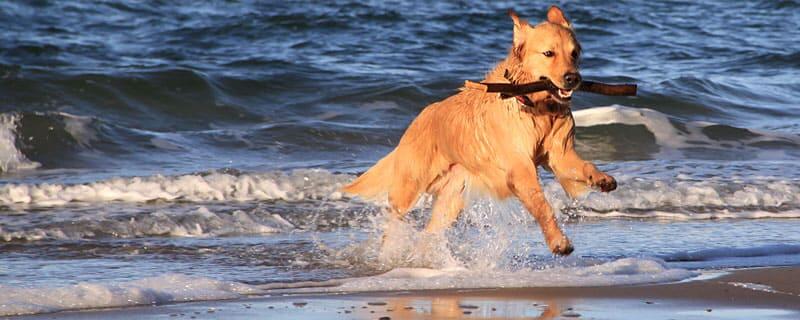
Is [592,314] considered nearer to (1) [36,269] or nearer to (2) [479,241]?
(2) [479,241]

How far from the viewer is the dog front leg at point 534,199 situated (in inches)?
234

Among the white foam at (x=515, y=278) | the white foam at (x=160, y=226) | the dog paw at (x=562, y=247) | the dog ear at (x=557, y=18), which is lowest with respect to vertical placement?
the white foam at (x=160, y=226)

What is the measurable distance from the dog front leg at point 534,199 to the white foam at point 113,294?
4.35 ft

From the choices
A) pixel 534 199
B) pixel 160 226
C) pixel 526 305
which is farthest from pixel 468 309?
pixel 160 226

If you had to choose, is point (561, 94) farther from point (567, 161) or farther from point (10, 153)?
point (10, 153)

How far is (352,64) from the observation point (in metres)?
15.5

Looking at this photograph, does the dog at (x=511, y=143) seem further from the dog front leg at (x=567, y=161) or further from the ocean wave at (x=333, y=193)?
the ocean wave at (x=333, y=193)

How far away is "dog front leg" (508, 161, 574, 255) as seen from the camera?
5.94 metres

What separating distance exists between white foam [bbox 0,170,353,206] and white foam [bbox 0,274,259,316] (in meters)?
3.23

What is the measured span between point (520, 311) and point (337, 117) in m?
7.90

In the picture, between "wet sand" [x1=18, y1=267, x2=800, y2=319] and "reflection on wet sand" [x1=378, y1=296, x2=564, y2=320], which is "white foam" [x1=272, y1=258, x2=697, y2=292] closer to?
"wet sand" [x1=18, y1=267, x2=800, y2=319]

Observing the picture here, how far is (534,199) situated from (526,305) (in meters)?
0.86

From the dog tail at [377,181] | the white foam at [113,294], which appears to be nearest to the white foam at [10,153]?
the dog tail at [377,181]

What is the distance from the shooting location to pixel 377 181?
23.7 ft
